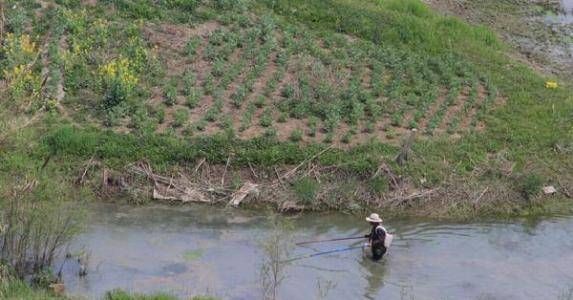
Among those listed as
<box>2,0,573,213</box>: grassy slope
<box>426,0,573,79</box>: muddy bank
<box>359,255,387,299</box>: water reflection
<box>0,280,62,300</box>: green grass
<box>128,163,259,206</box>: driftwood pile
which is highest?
<box>426,0,573,79</box>: muddy bank

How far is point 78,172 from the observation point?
1870 cm

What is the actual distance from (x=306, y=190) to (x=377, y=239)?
2681 mm

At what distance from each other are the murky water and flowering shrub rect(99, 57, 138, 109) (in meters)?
3.52

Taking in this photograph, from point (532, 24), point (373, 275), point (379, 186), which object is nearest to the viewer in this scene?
point (373, 275)

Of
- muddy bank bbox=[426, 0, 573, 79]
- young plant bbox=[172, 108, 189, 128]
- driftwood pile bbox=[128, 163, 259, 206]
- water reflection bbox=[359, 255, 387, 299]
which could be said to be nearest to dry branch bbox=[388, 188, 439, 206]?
water reflection bbox=[359, 255, 387, 299]

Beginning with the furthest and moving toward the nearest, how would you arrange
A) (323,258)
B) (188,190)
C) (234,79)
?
1. (234,79)
2. (188,190)
3. (323,258)

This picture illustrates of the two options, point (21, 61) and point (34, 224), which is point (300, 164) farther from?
point (21, 61)

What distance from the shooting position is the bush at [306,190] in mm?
18453

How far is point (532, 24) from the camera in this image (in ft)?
98.3

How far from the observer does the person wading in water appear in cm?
1623

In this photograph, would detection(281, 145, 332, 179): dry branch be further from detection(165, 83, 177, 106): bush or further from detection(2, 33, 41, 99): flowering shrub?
detection(2, 33, 41, 99): flowering shrub

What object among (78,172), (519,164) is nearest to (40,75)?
(78,172)

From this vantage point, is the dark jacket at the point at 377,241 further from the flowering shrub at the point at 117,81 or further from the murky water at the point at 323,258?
the flowering shrub at the point at 117,81

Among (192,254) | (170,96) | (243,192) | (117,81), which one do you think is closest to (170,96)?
(170,96)
